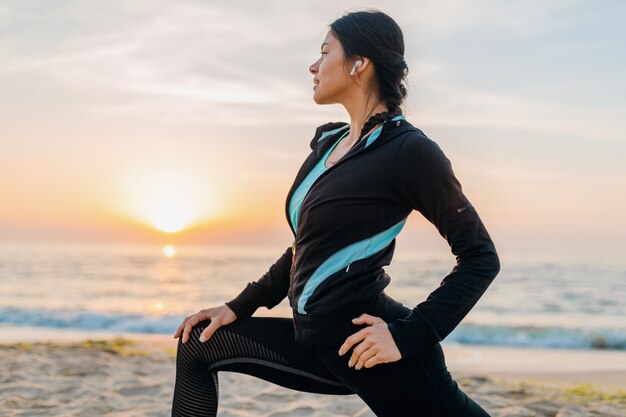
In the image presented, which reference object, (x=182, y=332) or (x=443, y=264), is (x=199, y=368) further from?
(x=443, y=264)

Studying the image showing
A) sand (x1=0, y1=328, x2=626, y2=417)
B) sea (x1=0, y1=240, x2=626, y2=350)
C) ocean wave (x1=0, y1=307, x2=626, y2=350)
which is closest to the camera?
sand (x1=0, y1=328, x2=626, y2=417)

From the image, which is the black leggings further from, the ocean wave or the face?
the ocean wave

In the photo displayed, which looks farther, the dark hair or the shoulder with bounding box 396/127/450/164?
the dark hair

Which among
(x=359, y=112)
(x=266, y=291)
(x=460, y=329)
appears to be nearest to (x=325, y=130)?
(x=359, y=112)

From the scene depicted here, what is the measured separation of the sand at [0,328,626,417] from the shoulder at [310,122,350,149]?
8.59 ft

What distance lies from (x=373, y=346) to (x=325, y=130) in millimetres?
937

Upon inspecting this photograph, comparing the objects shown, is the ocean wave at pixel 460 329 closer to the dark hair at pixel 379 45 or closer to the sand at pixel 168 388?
the sand at pixel 168 388

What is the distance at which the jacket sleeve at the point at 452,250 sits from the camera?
1.74 meters

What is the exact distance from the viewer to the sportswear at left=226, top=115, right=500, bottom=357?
175 cm

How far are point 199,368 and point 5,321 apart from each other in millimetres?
10018

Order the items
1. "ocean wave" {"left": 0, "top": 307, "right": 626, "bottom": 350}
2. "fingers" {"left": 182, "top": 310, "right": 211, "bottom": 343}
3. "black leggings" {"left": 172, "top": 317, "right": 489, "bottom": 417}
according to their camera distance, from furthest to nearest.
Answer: "ocean wave" {"left": 0, "top": 307, "right": 626, "bottom": 350}
"fingers" {"left": 182, "top": 310, "right": 211, "bottom": 343}
"black leggings" {"left": 172, "top": 317, "right": 489, "bottom": 417}

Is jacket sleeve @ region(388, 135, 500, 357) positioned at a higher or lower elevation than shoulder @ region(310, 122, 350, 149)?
lower

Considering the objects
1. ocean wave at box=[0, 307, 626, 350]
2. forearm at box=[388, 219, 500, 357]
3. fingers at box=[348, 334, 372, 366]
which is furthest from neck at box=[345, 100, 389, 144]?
ocean wave at box=[0, 307, 626, 350]

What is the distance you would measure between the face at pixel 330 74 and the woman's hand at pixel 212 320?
75 centimetres
